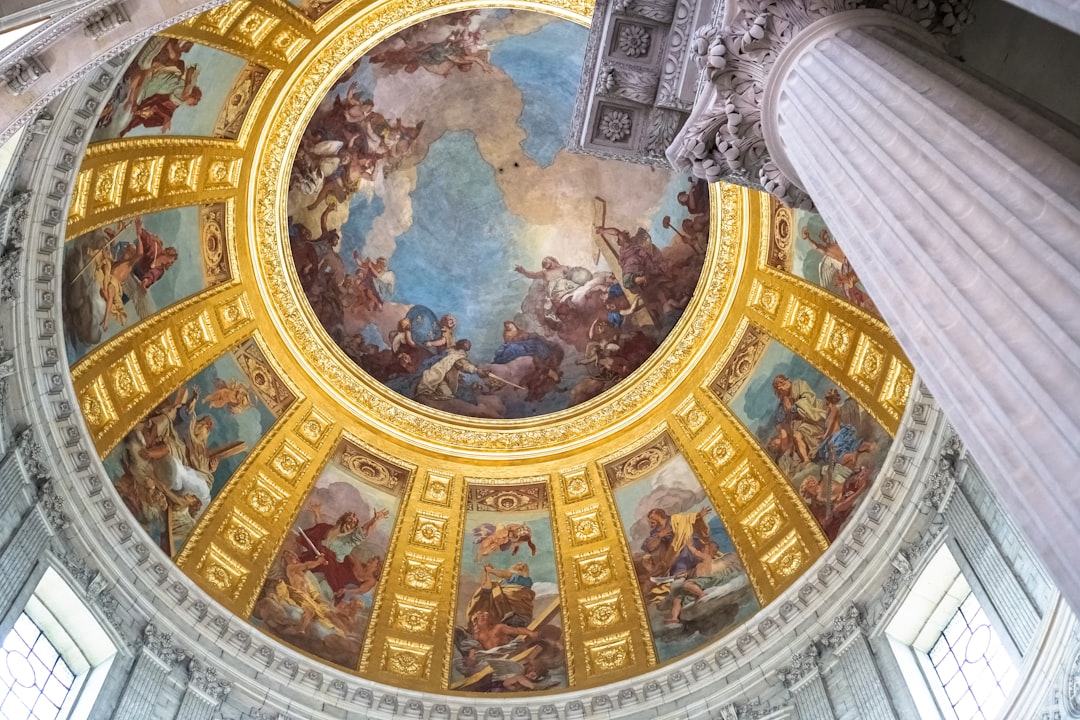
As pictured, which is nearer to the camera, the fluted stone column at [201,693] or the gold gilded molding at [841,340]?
the fluted stone column at [201,693]

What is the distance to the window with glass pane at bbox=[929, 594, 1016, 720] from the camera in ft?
40.8

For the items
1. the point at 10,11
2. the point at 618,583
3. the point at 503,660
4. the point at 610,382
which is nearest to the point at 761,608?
the point at 618,583

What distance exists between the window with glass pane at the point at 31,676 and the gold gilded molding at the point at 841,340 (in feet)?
42.0

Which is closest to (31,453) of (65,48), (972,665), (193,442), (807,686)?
(193,442)

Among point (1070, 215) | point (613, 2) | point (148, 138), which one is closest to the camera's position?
point (1070, 215)

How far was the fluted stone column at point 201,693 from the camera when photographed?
14641 mm

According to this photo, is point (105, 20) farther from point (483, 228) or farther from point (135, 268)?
point (483, 228)

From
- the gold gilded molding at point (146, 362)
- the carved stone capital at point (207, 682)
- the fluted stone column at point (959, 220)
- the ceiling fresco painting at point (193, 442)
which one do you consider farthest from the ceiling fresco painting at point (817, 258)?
the carved stone capital at point (207, 682)

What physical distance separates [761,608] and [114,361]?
11536mm

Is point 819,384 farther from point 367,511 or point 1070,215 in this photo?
point 1070,215

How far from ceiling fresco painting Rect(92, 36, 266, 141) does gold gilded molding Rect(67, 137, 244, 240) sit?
0.24 m

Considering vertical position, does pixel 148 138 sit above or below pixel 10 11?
above

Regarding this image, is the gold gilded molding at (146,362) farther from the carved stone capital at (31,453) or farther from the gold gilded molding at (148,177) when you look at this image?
the gold gilded molding at (148,177)

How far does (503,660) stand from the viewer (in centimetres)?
1856
